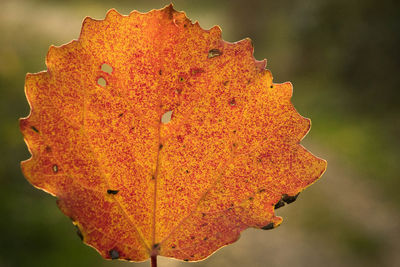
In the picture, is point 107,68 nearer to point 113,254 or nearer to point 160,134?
point 160,134

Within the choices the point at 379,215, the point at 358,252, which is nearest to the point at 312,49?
the point at 379,215

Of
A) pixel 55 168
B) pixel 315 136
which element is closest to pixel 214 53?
pixel 55 168

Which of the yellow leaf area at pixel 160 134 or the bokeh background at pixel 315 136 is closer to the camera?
the yellow leaf area at pixel 160 134

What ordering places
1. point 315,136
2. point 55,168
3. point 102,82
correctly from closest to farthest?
point 55,168
point 102,82
point 315,136

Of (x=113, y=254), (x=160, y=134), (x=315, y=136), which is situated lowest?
(x=113, y=254)

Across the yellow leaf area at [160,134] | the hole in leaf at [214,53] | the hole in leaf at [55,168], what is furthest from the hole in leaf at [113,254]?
the hole in leaf at [214,53]

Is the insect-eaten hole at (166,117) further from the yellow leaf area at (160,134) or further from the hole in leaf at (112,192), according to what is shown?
the hole in leaf at (112,192)
